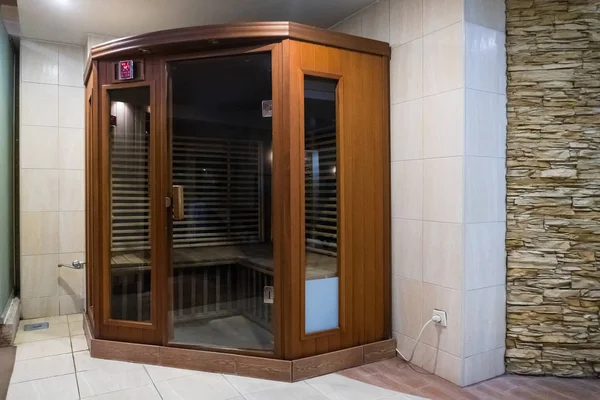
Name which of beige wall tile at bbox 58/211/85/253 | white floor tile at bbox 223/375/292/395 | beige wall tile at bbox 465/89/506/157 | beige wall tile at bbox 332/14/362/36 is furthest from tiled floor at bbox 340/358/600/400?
beige wall tile at bbox 58/211/85/253

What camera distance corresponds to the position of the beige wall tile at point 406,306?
2.60m

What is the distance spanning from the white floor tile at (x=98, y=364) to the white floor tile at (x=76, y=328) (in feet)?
1.73

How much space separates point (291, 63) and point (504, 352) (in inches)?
82.2

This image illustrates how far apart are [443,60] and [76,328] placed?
10.6 ft

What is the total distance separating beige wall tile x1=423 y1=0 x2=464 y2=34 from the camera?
2.34 metres

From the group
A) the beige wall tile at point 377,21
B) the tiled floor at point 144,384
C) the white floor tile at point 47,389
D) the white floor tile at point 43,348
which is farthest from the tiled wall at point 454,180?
the white floor tile at point 43,348

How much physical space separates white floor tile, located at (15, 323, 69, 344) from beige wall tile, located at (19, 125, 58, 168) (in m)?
1.32

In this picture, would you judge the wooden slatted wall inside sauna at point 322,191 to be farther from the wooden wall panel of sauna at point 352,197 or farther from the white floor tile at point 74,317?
the white floor tile at point 74,317

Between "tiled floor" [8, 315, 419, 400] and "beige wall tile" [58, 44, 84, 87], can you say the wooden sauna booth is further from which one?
"beige wall tile" [58, 44, 84, 87]

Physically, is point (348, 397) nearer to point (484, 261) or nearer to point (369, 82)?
point (484, 261)

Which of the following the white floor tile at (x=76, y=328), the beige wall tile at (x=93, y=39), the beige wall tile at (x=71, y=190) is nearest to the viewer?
the white floor tile at (x=76, y=328)

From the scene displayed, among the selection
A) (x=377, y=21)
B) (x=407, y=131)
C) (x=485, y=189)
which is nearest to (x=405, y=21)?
(x=377, y=21)

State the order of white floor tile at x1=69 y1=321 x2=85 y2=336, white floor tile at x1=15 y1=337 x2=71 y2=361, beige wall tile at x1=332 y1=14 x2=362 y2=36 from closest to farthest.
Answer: white floor tile at x1=15 y1=337 x2=71 y2=361, beige wall tile at x1=332 y1=14 x2=362 y2=36, white floor tile at x1=69 y1=321 x2=85 y2=336

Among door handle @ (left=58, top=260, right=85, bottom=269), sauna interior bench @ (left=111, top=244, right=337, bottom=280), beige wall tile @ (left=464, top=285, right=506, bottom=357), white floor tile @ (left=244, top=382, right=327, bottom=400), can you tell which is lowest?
white floor tile @ (left=244, top=382, right=327, bottom=400)
